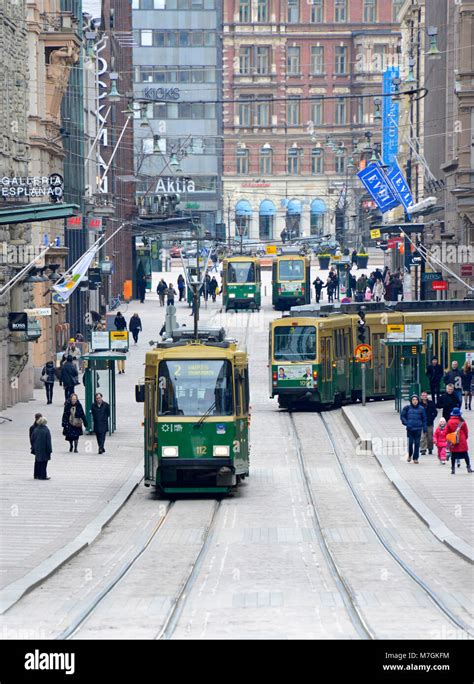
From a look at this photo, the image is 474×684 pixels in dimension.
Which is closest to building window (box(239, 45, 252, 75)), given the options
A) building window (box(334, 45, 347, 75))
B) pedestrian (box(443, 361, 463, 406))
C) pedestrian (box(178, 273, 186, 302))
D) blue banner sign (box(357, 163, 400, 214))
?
building window (box(334, 45, 347, 75))

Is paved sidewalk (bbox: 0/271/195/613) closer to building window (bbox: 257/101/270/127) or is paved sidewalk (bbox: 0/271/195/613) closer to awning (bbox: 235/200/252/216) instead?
awning (bbox: 235/200/252/216)

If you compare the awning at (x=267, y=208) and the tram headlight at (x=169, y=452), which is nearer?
the tram headlight at (x=169, y=452)

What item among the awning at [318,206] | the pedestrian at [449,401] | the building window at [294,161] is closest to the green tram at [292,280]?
the pedestrian at [449,401]

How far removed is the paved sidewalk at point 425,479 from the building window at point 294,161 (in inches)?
4020

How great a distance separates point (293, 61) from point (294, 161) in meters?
9.08

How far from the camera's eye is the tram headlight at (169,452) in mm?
27641

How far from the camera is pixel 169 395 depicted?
2781 cm

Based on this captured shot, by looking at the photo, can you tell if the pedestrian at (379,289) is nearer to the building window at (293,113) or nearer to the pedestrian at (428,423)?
the pedestrian at (428,423)

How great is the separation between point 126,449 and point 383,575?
1695 centimetres

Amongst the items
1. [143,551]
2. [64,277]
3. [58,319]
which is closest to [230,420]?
[143,551]

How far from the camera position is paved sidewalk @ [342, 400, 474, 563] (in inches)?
955

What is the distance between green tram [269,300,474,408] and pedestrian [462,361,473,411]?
52.8 inches

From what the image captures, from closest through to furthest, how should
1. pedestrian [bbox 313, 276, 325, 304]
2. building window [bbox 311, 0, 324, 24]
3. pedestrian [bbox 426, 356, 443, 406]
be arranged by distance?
pedestrian [bbox 426, 356, 443, 406], pedestrian [bbox 313, 276, 325, 304], building window [bbox 311, 0, 324, 24]

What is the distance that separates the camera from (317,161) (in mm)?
145000
